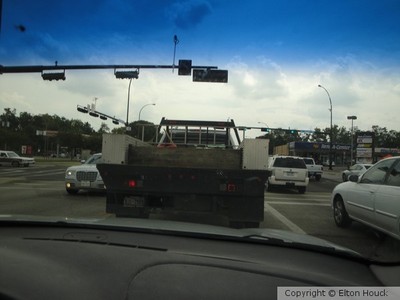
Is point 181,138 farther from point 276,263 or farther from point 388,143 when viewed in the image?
point 388,143

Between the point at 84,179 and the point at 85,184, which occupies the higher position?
the point at 84,179

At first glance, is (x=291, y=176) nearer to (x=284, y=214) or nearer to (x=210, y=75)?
(x=210, y=75)

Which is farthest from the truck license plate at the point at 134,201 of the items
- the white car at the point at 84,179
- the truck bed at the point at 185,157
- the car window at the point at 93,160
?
the car window at the point at 93,160

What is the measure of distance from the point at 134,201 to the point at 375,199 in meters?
4.29

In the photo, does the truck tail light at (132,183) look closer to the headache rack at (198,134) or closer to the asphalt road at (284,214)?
the asphalt road at (284,214)

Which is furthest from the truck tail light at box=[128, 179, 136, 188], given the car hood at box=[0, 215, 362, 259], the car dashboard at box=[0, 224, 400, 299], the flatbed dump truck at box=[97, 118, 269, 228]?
the car dashboard at box=[0, 224, 400, 299]

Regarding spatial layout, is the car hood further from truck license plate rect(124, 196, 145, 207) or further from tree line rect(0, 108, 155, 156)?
tree line rect(0, 108, 155, 156)

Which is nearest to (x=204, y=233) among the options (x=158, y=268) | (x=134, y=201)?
(x=158, y=268)

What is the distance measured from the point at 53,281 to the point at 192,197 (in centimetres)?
561

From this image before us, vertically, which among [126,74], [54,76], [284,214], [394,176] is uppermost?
[126,74]

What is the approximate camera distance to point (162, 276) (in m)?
2.16

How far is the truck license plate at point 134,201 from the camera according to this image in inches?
304

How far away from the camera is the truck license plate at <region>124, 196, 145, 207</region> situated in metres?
7.71

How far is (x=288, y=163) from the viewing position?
19781mm
